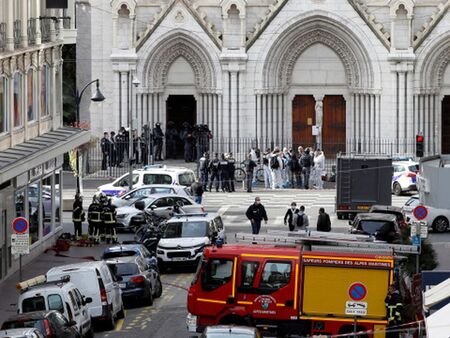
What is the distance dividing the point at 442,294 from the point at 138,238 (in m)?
19.7

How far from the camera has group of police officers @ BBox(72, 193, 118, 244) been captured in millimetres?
50875

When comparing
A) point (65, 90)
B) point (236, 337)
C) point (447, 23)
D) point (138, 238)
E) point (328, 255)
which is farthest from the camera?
point (65, 90)

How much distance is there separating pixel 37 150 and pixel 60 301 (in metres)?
12.0

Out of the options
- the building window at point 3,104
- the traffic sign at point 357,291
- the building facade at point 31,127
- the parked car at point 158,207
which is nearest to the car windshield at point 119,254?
the building facade at point 31,127

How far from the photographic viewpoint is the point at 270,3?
2724 inches

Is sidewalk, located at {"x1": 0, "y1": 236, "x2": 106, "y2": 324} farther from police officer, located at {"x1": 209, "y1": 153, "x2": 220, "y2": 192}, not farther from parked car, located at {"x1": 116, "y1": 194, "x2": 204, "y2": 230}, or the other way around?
police officer, located at {"x1": 209, "y1": 153, "x2": 220, "y2": 192}

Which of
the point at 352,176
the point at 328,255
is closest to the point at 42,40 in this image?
the point at 352,176

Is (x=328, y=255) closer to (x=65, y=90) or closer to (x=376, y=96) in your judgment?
(x=376, y=96)

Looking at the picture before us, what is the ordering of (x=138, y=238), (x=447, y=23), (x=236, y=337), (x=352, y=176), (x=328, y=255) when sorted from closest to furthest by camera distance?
1. (x=236, y=337)
2. (x=328, y=255)
3. (x=138, y=238)
4. (x=352, y=176)
5. (x=447, y=23)

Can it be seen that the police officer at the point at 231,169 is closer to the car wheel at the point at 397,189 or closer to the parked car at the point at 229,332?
the car wheel at the point at 397,189

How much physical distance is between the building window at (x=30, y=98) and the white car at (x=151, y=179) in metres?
10.2

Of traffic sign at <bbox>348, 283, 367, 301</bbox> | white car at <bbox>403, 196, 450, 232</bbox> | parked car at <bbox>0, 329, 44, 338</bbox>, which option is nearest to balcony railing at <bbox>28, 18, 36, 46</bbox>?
white car at <bbox>403, 196, 450, 232</bbox>

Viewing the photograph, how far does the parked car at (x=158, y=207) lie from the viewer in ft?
177

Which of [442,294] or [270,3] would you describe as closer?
[442,294]
